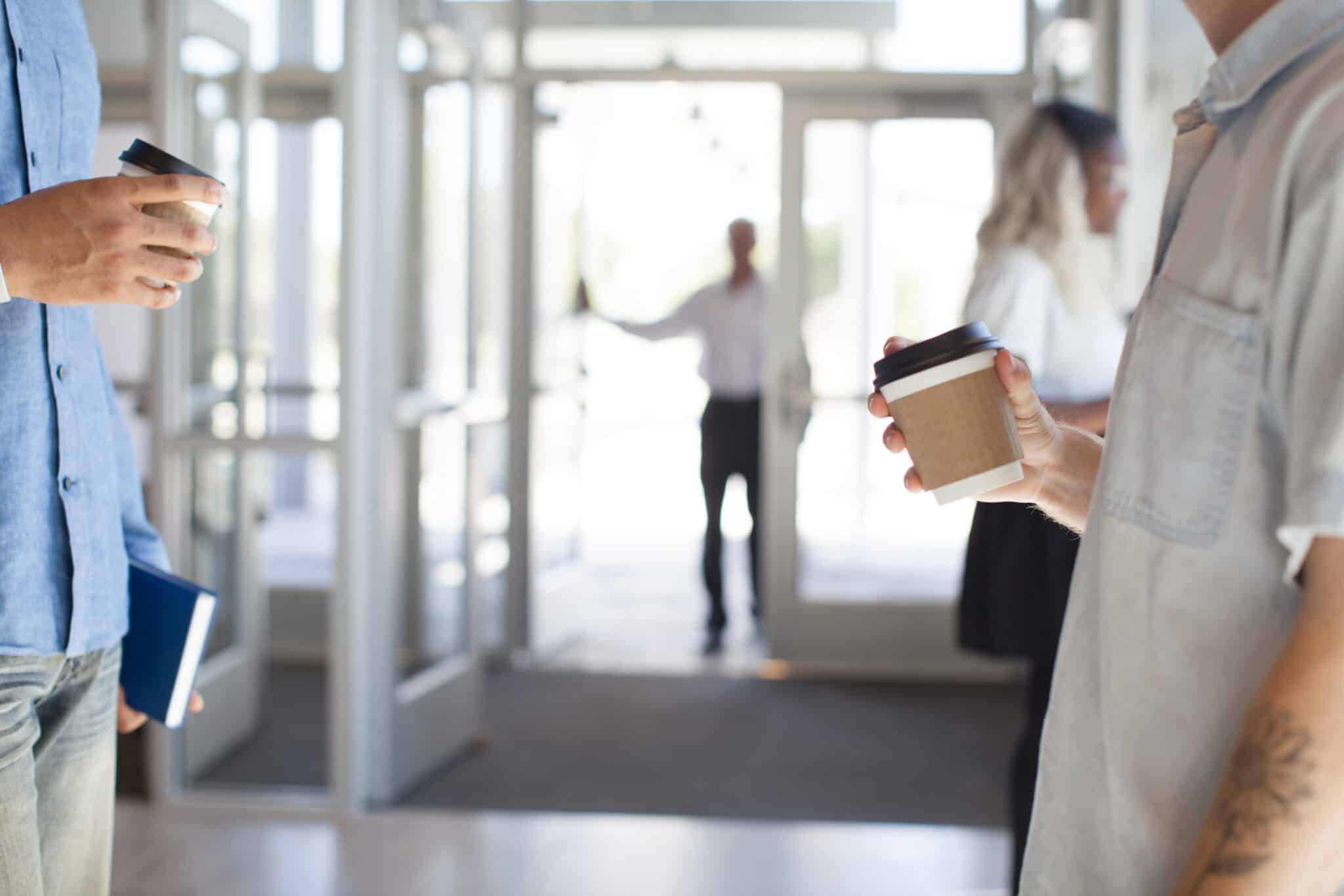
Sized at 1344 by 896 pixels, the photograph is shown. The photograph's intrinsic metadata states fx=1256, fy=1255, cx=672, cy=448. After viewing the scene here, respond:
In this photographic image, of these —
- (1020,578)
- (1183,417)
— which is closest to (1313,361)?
(1183,417)

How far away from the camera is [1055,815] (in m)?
0.89

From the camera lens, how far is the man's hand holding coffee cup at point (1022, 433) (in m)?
1.04

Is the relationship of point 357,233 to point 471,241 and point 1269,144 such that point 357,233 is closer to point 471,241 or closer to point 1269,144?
point 471,241

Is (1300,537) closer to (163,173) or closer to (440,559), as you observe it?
(163,173)

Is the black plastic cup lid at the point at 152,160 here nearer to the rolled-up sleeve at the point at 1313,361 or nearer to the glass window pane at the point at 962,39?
the rolled-up sleeve at the point at 1313,361

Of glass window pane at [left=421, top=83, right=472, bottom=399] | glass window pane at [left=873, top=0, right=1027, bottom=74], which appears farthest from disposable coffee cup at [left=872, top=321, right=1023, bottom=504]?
glass window pane at [left=873, top=0, right=1027, bottom=74]

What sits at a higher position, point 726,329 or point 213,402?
point 726,329

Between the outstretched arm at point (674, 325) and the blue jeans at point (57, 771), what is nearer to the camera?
the blue jeans at point (57, 771)

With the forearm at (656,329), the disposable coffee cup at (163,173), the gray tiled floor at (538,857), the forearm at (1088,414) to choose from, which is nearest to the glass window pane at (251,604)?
the gray tiled floor at (538,857)

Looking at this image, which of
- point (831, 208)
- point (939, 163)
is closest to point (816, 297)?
point (831, 208)

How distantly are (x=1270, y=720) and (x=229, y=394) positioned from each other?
3484 millimetres

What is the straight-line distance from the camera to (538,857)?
2992 mm

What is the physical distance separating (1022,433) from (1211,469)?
0.37m

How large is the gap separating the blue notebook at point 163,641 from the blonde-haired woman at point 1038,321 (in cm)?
147
